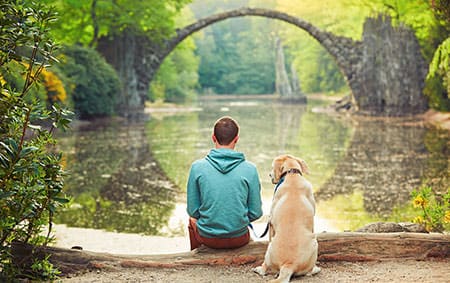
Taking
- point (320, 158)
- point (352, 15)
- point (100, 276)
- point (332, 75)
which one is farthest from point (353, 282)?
point (332, 75)

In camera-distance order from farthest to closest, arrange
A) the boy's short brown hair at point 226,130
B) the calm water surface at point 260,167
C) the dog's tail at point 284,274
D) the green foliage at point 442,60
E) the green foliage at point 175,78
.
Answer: the green foliage at point 175,78, the green foliage at point 442,60, the calm water surface at point 260,167, the boy's short brown hair at point 226,130, the dog's tail at point 284,274

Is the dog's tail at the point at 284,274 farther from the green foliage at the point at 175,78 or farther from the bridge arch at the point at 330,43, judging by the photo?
the green foliage at the point at 175,78

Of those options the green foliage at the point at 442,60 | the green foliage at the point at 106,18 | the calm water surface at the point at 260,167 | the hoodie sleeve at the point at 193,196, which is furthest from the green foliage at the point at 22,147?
the green foliage at the point at 106,18

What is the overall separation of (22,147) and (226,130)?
4.46 ft

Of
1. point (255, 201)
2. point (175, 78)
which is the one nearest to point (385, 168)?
point (255, 201)

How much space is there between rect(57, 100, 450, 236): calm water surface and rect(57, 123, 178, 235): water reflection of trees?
0.01 m

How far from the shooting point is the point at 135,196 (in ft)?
33.4

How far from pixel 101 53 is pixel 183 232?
22314 millimetres

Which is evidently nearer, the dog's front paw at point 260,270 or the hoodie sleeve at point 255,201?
the dog's front paw at point 260,270

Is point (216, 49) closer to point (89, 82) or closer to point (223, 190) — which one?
point (89, 82)

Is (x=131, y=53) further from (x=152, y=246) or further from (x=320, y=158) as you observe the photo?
(x=152, y=246)

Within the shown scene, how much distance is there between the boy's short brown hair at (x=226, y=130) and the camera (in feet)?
15.7

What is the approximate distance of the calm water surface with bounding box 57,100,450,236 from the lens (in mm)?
8797

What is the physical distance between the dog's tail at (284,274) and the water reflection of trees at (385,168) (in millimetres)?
4501
